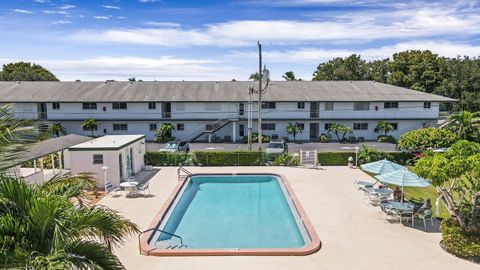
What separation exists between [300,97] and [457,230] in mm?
31179

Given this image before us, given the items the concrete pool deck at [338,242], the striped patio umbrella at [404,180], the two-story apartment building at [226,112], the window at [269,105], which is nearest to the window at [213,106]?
the two-story apartment building at [226,112]

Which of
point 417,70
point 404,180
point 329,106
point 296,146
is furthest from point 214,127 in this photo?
point 417,70

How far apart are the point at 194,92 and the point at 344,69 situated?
120 ft

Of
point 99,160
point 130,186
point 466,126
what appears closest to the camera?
point 130,186

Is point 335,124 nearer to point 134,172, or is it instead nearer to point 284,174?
point 284,174

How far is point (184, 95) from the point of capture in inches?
1802

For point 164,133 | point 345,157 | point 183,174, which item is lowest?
point 183,174

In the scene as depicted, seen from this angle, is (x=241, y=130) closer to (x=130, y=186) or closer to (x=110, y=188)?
(x=110, y=188)

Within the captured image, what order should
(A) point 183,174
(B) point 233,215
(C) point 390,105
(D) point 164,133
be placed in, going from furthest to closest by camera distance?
(C) point 390,105 < (D) point 164,133 < (A) point 183,174 < (B) point 233,215

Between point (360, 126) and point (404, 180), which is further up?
point (360, 126)

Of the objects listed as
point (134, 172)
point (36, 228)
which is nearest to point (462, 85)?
point (134, 172)

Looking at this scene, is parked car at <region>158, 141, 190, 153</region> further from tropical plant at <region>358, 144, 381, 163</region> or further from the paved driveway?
tropical plant at <region>358, 144, 381, 163</region>

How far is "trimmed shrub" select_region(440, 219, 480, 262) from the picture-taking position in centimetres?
1395

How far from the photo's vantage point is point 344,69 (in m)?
74.5
